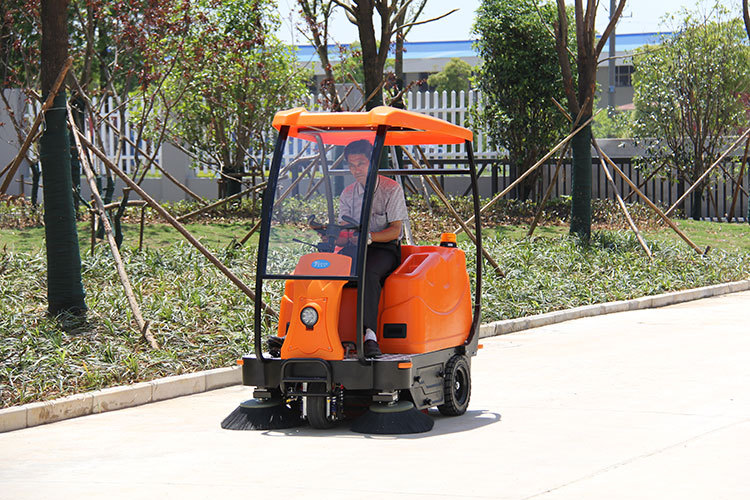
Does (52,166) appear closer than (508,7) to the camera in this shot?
Yes

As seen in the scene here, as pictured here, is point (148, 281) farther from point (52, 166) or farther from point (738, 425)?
point (738, 425)

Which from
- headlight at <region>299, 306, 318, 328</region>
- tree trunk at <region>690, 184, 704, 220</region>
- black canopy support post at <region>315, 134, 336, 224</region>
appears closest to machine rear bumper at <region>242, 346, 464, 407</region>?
headlight at <region>299, 306, 318, 328</region>

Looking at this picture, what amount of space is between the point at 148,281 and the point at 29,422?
4.32 m

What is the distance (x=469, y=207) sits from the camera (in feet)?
66.5

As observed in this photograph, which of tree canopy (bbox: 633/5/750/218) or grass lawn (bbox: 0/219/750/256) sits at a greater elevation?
tree canopy (bbox: 633/5/750/218)

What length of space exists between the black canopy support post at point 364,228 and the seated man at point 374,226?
0.08 meters

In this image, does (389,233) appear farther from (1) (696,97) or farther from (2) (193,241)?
(1) (696,97)

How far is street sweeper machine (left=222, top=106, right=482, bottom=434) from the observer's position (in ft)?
22.4

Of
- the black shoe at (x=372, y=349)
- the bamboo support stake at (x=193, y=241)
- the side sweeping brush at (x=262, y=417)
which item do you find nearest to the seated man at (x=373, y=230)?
the black shoe at (x=372, y=349)

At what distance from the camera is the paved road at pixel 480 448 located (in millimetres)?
5395

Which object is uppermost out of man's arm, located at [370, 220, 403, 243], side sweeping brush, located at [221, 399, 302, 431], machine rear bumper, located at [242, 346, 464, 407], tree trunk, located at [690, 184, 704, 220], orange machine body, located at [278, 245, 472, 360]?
man's arm, located at [370, 220, 403, 243]

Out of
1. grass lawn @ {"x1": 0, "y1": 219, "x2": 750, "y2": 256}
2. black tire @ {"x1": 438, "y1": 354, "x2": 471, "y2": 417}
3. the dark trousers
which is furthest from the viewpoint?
grass lawn @ {"x1": 0, "y1": 219, "x2": 750, "y2": 256}

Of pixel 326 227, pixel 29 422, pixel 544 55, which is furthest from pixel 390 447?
pixel 544 55

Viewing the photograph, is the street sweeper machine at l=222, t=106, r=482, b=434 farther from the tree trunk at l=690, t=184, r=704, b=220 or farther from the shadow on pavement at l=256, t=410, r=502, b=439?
the tree trunk at l=690, t=184, r=704, b=220
